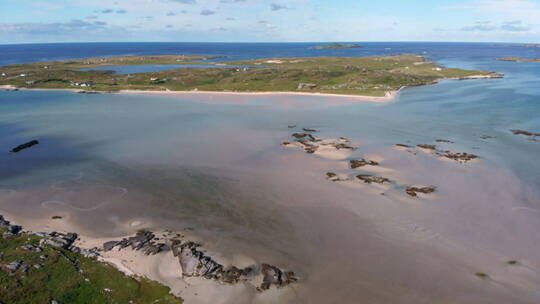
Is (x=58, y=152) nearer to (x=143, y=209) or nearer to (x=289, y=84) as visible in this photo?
(x=143, y=209)

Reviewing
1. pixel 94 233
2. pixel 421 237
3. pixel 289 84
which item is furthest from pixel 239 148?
pixel 289 84

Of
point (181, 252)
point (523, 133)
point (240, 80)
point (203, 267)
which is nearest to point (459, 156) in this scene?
point (523, 133)

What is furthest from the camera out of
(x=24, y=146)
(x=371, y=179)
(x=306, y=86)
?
(x=306, y=86)

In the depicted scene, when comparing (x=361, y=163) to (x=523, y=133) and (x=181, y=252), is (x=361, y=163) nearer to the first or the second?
(x=181, y=252)

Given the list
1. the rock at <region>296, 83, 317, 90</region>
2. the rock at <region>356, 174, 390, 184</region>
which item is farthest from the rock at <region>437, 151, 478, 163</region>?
the rock at <region>296, 83, 317, 90</region>

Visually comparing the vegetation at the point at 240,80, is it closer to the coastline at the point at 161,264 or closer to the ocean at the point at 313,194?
the ocean at the point at 313,194

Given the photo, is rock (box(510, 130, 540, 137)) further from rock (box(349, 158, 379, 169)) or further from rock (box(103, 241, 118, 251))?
rock (box(103, 241, 118, 251))
